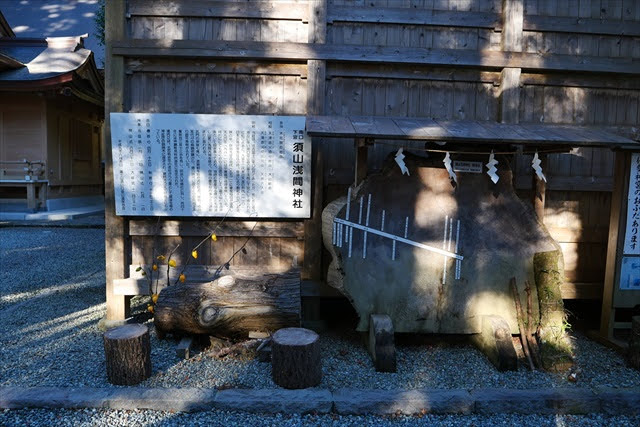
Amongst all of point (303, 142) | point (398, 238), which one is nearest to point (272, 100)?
point (303, 142)

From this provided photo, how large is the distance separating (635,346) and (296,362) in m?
3.00

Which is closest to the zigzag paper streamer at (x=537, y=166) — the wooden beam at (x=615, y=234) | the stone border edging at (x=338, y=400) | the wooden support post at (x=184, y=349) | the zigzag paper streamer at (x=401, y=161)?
the wooden beam at (x=615, y=234)

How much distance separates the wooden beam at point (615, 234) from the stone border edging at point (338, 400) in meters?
1.18

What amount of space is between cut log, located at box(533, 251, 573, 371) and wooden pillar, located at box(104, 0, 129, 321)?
4.17m

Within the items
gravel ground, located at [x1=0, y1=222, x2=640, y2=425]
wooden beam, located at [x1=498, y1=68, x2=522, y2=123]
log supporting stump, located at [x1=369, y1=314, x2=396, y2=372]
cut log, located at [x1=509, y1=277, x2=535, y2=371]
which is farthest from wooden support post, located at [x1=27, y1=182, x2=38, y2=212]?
cut log, located at [x1=509, y1=277, x2=535, y2=371]

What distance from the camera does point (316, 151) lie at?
14.5 ft

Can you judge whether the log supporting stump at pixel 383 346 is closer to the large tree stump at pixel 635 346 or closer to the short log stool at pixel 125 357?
the short log stool at pixel 125 357

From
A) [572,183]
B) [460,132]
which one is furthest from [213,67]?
[572,183]

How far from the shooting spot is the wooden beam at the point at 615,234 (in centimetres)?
402

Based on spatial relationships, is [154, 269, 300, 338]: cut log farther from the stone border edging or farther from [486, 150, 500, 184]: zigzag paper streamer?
[486, 150, 500, 184]: zigzag paper streamer

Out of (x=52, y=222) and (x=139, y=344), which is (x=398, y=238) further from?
(x=52, y=222)

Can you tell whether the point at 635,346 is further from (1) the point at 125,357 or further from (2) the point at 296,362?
(1) the point at 125,357

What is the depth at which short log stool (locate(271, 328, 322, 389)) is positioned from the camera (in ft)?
10.2

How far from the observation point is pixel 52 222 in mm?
11234
